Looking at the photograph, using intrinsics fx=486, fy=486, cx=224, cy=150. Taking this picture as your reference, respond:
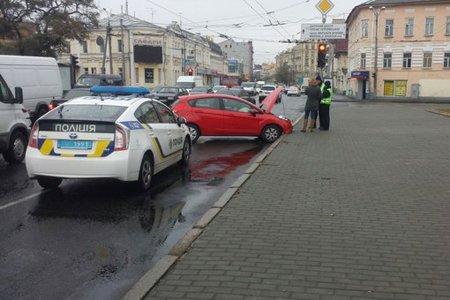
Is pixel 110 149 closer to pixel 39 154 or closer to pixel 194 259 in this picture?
pixel 39 154

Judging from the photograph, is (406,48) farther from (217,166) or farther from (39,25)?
(217,166)

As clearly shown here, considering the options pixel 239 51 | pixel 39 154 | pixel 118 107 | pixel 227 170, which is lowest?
pixel 227 170

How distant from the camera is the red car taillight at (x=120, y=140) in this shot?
7266 millimetres

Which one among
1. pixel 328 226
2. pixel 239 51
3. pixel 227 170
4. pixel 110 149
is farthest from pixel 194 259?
pixel 239 51

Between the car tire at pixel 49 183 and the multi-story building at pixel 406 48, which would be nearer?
the car tire at pixel 49 183

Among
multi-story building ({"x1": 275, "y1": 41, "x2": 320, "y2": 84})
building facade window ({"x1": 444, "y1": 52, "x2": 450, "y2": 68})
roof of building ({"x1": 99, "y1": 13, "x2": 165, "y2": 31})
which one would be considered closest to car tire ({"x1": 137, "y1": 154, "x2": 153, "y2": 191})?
building facade window ({"x1": 444, "y1": 52, "x2": 450, "y2": 68})

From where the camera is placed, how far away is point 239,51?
16138cm

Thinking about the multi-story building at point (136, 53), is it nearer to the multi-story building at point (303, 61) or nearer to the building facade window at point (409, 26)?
the building facade window at point (409, 26)

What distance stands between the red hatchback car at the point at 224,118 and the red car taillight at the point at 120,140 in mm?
7221

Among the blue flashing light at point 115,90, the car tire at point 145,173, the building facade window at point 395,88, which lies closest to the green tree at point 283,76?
the building facade window at point 395,88

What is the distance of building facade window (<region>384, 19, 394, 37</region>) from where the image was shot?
56.0m

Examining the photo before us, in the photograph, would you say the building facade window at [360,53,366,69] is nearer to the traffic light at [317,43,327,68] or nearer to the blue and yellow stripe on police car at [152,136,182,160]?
the traffic light at [317,43,327,68]

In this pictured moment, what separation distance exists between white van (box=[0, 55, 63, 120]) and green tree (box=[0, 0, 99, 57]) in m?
20.7

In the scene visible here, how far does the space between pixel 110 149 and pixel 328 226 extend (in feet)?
11.2
